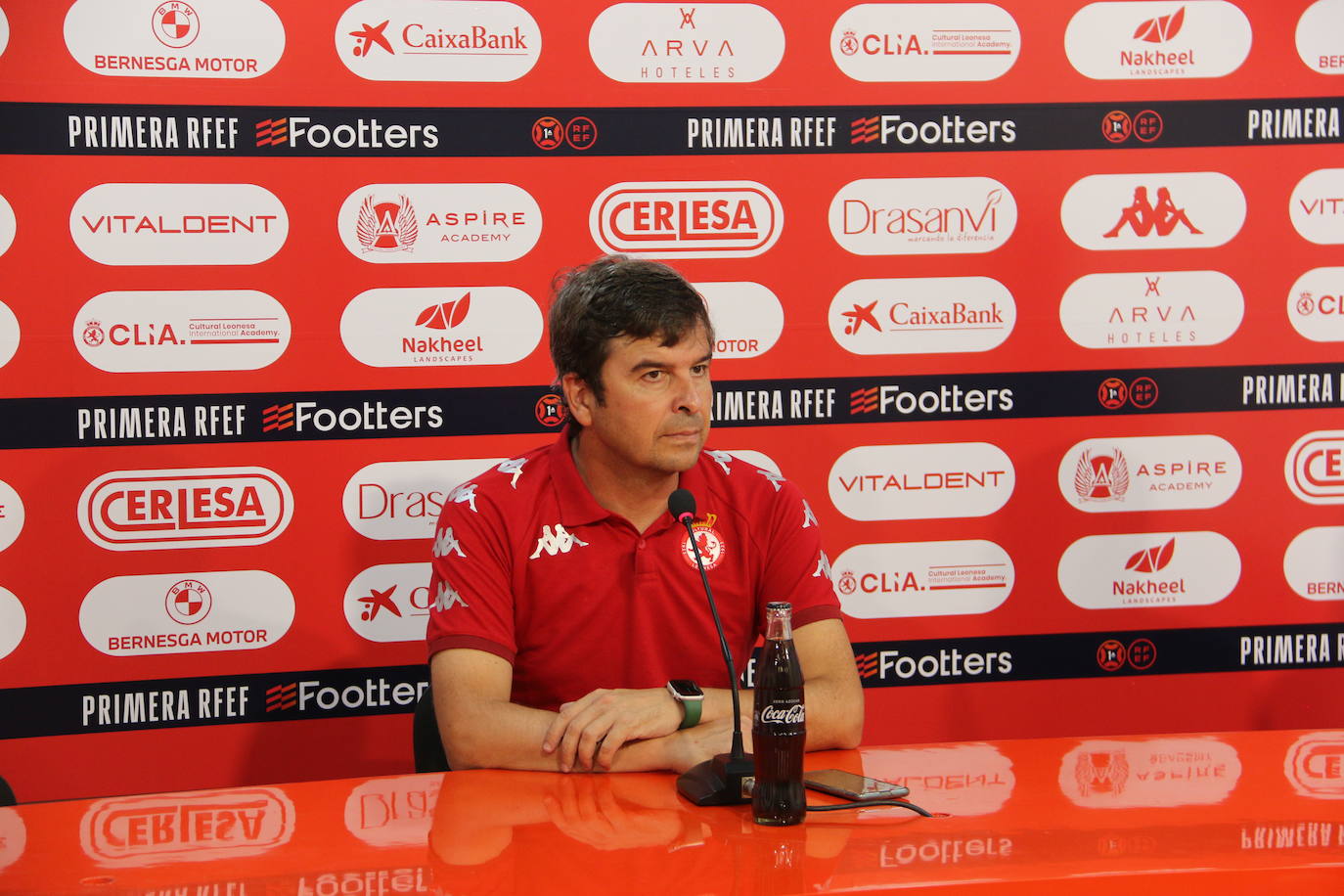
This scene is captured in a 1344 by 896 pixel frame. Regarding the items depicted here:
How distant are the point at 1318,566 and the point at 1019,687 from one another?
82 centimetres

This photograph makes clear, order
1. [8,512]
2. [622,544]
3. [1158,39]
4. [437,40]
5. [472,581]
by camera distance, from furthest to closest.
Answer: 1. [1158,39]
2. [437,40]
3. [8,512]
4. [622,544]
5. [472,581]

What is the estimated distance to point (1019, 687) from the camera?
2873mm

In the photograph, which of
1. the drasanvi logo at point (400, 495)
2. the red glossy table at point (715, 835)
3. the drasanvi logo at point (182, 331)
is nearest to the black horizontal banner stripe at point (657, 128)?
the drasanvi logo at point (182, 331)

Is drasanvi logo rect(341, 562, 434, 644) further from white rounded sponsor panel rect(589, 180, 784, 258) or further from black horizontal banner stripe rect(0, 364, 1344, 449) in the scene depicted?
white rounded sponsor panel rect(589, 180, 784, 258)

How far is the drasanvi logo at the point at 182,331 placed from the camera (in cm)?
256

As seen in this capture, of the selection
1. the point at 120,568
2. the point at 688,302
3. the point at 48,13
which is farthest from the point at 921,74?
the point at 120,568

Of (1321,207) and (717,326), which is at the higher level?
(1321,207)

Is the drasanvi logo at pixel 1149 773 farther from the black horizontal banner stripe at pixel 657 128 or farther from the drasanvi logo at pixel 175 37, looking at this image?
the drasanvi logo at pixel 175 37

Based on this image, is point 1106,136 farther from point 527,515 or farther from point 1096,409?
point 527,515

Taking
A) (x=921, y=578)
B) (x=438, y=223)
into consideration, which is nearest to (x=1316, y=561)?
(x=921, y=578)

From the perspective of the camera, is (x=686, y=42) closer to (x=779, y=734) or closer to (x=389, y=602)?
(x=389, y=602)

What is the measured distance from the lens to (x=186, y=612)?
2621mm

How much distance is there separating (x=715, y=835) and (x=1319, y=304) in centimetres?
236

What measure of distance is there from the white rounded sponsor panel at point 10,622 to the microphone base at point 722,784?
179 centimetres
